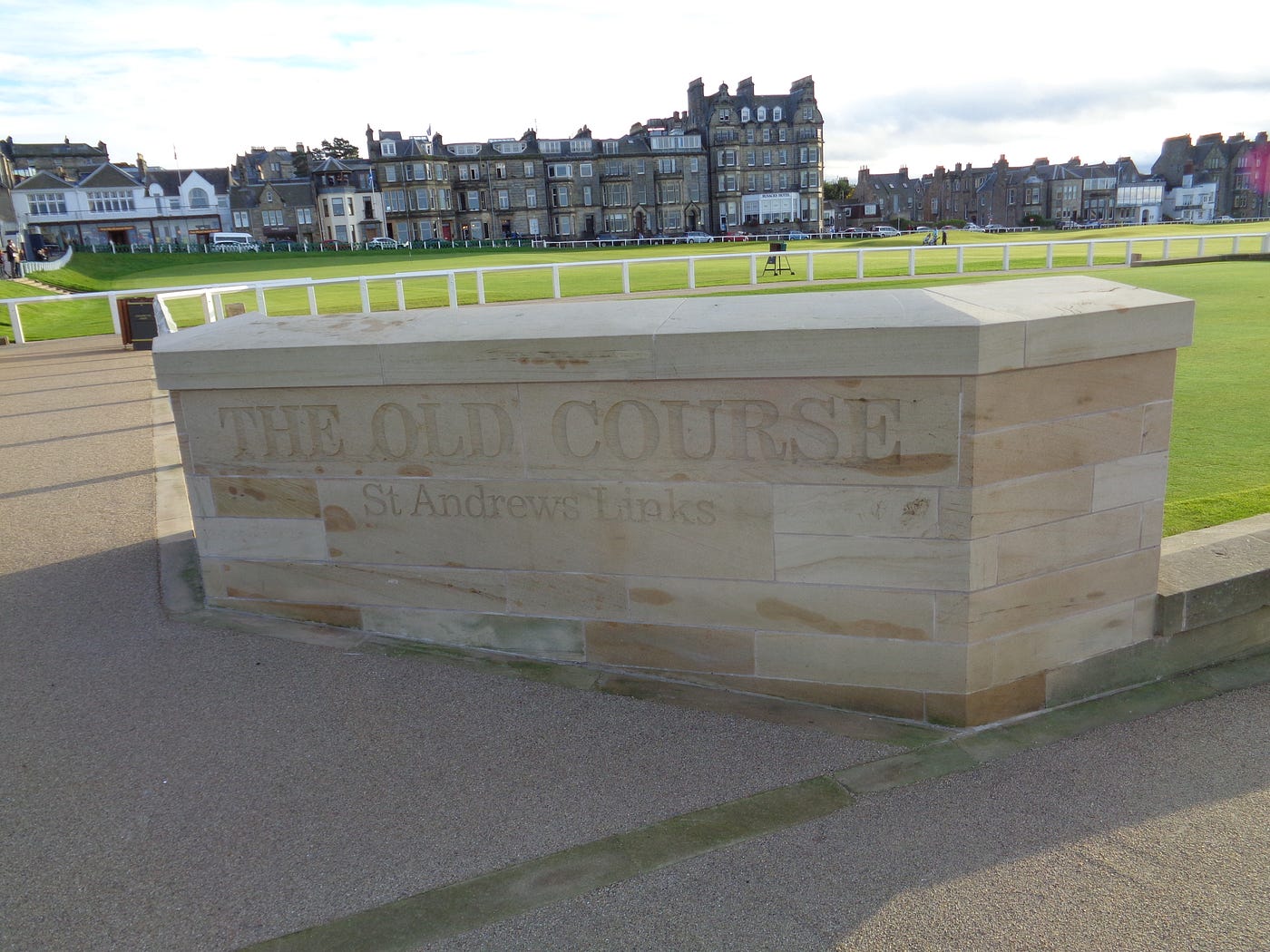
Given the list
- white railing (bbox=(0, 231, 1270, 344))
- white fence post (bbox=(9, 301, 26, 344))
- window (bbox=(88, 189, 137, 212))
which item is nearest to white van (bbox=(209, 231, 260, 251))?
window (bbox=(88, 189, 137, 212))

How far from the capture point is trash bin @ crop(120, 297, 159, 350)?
18.0 m

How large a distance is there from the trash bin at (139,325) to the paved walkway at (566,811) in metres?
14.4

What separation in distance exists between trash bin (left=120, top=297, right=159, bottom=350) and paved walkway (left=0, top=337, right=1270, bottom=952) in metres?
14.4

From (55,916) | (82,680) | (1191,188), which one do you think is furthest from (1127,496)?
(1191,188)

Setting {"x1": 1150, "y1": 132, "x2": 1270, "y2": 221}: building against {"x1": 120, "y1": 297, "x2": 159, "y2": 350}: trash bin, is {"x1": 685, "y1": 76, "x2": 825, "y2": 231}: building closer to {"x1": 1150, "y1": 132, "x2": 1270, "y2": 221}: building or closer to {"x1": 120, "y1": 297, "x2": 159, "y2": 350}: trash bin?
{"x1": 1150, "y1": 132, "x2": 1270, "y2": 221}: building

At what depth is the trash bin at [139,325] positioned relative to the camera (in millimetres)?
17953

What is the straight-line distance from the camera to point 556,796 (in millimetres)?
3654

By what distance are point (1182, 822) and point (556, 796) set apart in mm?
2207

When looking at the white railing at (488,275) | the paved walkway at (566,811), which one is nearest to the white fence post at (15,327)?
the white railing at (488,275)

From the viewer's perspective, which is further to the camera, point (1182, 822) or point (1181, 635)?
point (1181, 635)

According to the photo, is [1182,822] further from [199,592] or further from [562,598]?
[199,592]

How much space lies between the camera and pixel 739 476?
424 cm

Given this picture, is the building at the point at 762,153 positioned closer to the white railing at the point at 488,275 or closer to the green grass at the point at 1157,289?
the green grass at the point at 1157,289

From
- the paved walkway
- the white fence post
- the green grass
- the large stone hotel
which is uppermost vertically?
the large stone hotel
